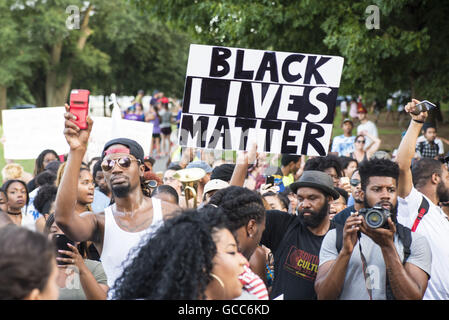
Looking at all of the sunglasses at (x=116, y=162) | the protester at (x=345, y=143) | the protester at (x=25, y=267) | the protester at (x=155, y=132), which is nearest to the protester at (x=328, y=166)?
the sunglasses at (x=116, y=162)

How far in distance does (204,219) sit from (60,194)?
1.12 m

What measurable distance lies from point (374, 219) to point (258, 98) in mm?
2254

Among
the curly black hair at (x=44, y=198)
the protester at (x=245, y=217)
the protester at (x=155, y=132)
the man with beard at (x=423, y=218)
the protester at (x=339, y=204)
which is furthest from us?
the protester at (x=155, y=132)

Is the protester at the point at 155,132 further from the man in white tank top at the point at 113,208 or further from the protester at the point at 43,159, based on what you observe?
the man in white tank top at the point at 113,208

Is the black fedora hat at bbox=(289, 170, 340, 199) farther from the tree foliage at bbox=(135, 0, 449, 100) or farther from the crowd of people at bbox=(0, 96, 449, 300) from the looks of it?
the tree foliage at bbox=(135, 0, 449, 100)

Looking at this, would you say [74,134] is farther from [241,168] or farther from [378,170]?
[378,170]

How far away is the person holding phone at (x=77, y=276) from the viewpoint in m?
3.56

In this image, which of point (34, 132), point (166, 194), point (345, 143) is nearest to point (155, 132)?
point (345, 143)

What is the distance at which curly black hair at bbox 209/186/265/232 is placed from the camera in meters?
3.73

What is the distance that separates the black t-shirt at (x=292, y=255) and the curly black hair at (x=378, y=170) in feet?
1.38

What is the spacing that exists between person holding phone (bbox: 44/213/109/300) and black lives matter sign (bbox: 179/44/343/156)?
1.53 m

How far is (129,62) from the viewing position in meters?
45.1
